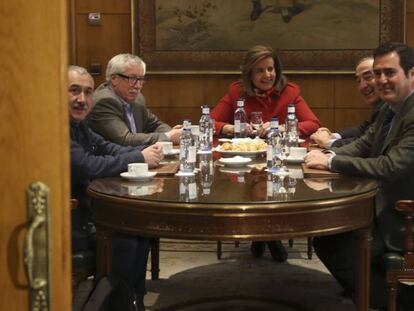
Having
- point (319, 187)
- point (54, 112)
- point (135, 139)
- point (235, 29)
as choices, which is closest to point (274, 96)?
point (135, 139)

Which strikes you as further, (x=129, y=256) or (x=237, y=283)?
(x=237, y=283)

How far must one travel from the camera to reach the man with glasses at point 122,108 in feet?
13.4

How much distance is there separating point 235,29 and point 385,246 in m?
4.26

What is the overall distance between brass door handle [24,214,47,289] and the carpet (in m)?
2.63

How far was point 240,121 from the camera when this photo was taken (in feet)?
15.4

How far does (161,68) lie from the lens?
22.6ft

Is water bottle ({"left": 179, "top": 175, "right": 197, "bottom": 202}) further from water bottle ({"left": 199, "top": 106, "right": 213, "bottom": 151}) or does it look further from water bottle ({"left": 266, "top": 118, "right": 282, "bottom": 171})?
water bottle ({"left": 199, "top": 106, "right": 213, "bottom": 151})

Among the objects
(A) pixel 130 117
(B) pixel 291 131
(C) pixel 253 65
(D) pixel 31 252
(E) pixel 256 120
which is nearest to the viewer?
(D) pixel 31 252

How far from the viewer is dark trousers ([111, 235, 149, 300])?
10.5ft

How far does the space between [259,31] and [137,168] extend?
14.0ft

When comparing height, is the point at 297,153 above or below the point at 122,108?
below

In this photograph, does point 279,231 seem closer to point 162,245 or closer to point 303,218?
point 303,218

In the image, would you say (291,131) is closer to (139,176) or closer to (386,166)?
(386,166)

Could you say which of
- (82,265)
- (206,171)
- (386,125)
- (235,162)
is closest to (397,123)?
(386,125)
